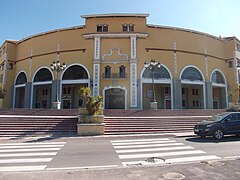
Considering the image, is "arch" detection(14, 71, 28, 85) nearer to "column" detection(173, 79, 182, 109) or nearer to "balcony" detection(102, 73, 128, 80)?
"balcony" detection(102, 73, 128, 80)

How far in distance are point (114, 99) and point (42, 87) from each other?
15022 mm

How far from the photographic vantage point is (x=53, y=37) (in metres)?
32.6

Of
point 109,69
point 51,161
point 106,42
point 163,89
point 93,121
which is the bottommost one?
point 51,161

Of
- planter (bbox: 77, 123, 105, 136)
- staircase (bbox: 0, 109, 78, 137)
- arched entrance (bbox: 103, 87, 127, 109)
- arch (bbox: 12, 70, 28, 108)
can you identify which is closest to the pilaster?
arched entrance (bbox: 103, 87, 127, 109)

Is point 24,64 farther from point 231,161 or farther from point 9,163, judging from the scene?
point 231,161

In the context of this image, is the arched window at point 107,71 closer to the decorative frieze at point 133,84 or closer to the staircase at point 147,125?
the decorative frieze at point 133,84

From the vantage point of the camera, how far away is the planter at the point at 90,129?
534 inches

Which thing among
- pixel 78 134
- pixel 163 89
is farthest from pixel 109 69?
pixel 78 134

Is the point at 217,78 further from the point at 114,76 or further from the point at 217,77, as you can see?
the point at 114,76

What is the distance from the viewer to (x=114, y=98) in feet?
98.7

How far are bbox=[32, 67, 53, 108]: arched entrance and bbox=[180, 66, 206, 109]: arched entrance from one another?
22249 millimetres

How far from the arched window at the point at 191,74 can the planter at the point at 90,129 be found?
21688 millimetres

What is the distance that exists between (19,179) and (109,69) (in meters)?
24.9

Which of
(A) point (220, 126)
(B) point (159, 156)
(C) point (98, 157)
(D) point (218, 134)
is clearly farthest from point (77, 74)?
(B) point (159, 156)
